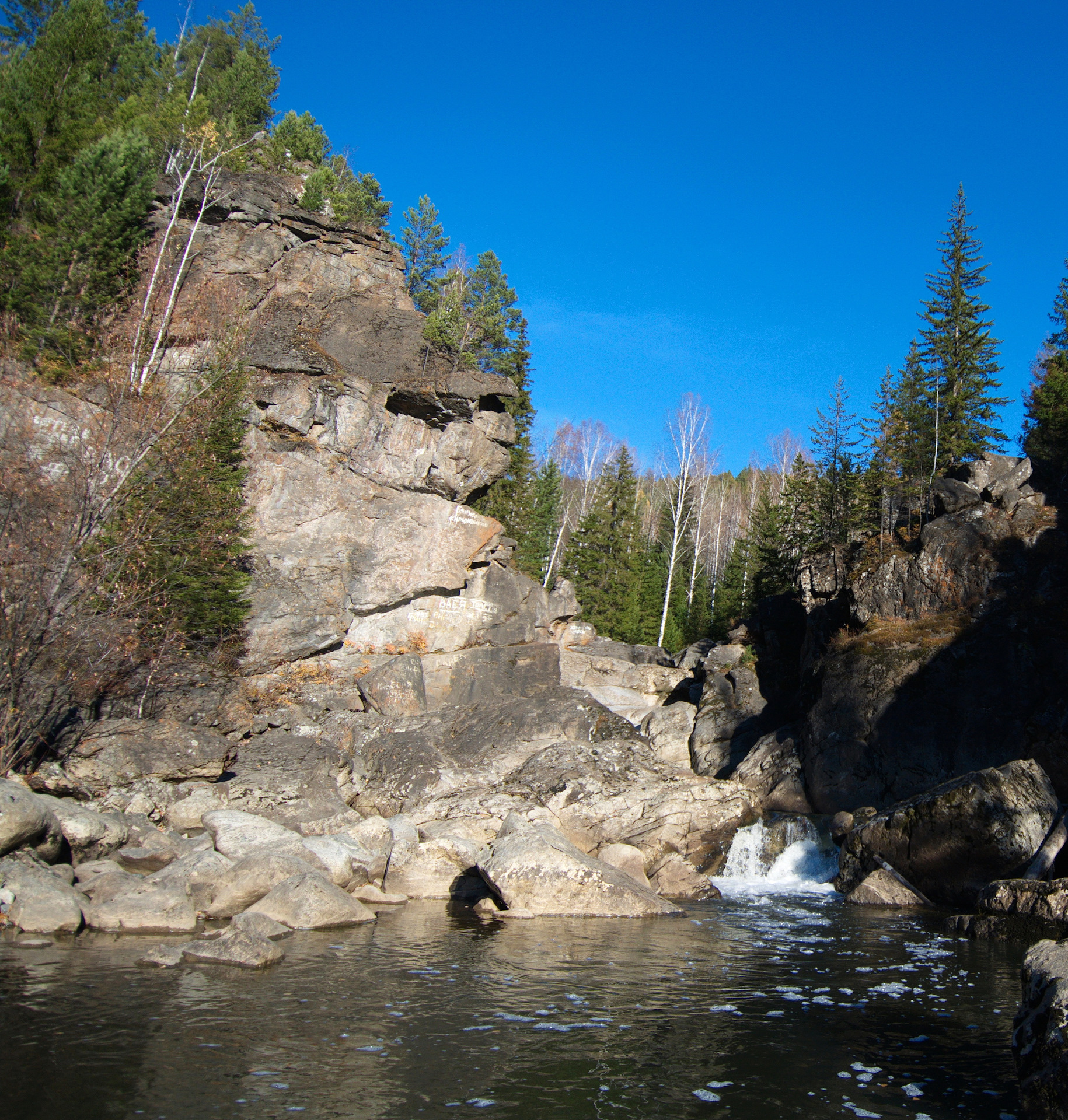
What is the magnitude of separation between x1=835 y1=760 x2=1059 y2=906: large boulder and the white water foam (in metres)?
2.42

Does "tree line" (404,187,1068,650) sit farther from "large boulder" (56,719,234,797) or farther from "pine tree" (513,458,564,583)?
"large boulder" (56,719,234,797)

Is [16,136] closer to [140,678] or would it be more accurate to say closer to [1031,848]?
[140,678]

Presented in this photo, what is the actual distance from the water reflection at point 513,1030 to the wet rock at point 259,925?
0.31 metres

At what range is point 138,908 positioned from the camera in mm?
11984

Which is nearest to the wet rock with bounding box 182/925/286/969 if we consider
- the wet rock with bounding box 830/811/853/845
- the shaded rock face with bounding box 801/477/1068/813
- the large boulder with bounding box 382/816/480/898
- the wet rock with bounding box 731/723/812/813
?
the large boulder with bounding box 382/816/480/898

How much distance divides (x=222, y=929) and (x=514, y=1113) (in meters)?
7.54

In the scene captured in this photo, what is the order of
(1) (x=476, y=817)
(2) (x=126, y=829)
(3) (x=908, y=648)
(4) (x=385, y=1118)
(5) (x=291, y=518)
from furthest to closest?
(5) (x=291, y=518) → (3) (x=908, y=648) → (1) (x=476, y=817) → (2) (x=126, y=829) → (4) (x=385, y=1118)

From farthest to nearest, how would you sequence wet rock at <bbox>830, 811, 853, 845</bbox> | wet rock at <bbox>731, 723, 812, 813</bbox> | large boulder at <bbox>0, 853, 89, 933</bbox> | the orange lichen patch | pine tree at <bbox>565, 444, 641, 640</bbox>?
pine tree at <bbox>565, 444, 641, 640</bbox> < the orange lichen patch < wet rock at <bbox>731, 723, 812, 813</bbox> < wet rock at <bbox>830, 811, 853, 845</bbox> < large boulder at <bbox>0, 853, 89, 933</bbox>

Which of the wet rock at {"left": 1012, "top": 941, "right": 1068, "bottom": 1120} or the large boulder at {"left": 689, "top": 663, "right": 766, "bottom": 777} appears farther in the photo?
the large boulder at {"left": 689, "top": 663, "right": 766, "bottom": 777}

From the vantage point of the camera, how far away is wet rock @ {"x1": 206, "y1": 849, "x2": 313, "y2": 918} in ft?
42.9

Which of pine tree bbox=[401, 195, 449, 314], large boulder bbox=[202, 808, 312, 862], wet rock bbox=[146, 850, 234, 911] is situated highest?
pine tree bbox=[401, 195, 449, 314]

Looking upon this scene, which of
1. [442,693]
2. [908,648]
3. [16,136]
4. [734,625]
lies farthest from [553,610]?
[16,136]

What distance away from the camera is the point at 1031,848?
15.8 m

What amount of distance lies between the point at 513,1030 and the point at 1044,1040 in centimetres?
490
